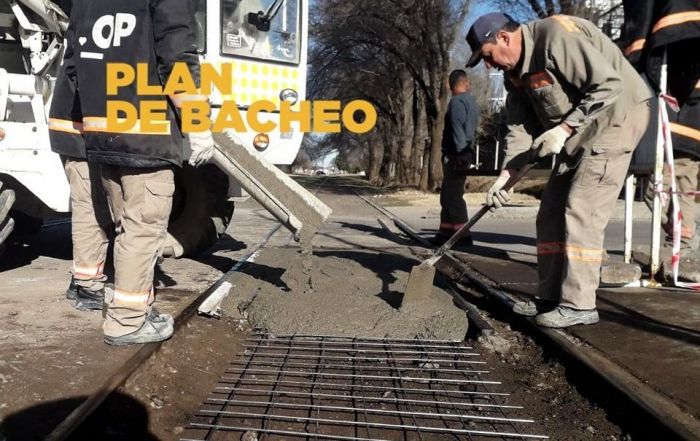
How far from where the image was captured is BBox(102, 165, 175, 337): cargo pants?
10.7 ft

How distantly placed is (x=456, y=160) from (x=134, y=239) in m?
5.44

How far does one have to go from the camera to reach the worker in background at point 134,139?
10.4ft

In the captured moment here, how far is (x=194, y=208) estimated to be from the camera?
5586mm

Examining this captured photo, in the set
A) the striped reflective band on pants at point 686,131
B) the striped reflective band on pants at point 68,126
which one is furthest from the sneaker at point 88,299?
the striped reflective band on pants at point 686,131

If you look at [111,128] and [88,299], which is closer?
[111,128]

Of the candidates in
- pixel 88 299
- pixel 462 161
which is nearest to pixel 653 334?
pixel 88 299

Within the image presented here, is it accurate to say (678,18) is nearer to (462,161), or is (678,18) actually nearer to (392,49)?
(462,161)

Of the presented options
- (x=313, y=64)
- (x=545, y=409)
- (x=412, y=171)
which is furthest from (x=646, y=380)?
(x=412, y=171)

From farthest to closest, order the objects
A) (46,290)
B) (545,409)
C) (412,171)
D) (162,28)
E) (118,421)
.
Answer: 1. (412,171)
2. (46,290)
3. (162,28)
4. (545,409)
5. (118,421)

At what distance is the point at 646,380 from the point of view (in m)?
2.79

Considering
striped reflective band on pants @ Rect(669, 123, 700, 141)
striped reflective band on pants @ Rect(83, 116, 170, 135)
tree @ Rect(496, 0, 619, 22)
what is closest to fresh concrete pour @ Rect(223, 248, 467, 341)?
striped reflective band on pants @ Rect(83, 116, 170, 135)

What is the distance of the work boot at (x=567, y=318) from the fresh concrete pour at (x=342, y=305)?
50 cm

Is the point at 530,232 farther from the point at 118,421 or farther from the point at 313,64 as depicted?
the point at 313,64

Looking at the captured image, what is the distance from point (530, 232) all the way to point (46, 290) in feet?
23.5
